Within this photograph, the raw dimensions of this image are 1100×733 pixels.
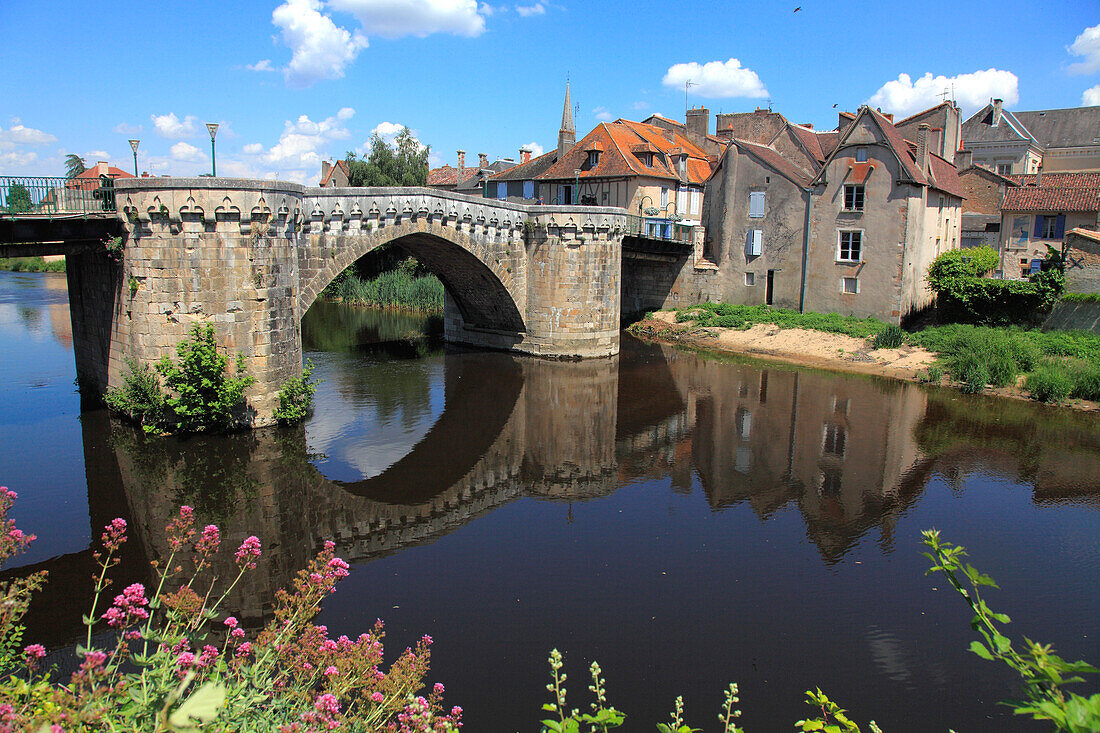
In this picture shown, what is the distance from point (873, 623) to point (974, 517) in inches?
203

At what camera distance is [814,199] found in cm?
3094

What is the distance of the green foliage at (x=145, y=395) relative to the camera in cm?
1597

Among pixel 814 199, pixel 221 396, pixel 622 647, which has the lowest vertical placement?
pixel 622 647

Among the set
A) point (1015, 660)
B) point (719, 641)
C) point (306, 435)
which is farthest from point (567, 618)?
point (306, 435)

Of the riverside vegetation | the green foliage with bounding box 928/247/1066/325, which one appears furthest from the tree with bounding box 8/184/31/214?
the green foliage with bounding box 928/247/1066/325

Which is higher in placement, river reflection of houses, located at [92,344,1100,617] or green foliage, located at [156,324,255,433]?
green foliage, located at [156,324,255,433]

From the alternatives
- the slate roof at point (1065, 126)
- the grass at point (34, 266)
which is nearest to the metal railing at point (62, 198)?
the grass at point (34, 266)

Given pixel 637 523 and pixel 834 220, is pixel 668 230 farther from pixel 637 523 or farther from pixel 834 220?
pixel 637 523

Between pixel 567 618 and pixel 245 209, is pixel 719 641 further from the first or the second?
pixel 245 209

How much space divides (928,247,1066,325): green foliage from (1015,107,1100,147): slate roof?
29.8m

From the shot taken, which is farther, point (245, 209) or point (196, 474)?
point (245, 209)

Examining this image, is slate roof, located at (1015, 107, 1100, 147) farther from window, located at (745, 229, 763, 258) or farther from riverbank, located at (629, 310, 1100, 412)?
riverbank, located at (629, 310, 1100, 412)

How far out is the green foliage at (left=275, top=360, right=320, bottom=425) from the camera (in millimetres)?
17000

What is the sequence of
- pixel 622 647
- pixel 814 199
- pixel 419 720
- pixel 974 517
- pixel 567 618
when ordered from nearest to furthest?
pixel 419 720 → pixel 622 647 → pixel 567 618 → pixel 974 517 → pixel 814 199
